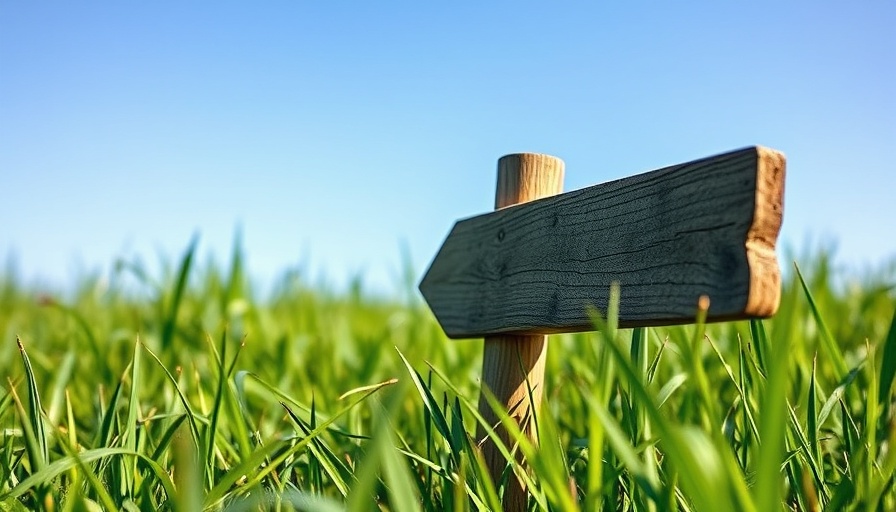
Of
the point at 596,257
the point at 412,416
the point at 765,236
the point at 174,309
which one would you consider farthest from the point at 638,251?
the point at 174,309

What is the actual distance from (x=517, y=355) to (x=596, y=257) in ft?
0.97

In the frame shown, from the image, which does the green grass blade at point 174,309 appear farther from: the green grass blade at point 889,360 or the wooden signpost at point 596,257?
the green grass blade at point 889,360

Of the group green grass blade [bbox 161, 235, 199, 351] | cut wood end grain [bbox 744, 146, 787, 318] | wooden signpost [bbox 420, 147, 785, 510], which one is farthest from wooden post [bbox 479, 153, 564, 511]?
green grass blade [bbox 161, 235, 199, 351]

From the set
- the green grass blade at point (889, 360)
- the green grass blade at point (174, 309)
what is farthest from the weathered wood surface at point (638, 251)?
the green grass blade at point (174, 309)

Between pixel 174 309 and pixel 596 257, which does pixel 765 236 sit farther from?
pixel 174 309

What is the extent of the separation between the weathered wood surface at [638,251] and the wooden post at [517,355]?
0.04 meters

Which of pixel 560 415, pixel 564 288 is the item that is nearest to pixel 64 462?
pixel 564 288

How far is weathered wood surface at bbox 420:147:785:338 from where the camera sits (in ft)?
3.04

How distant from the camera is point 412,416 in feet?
6.42

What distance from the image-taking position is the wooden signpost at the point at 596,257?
0.93m

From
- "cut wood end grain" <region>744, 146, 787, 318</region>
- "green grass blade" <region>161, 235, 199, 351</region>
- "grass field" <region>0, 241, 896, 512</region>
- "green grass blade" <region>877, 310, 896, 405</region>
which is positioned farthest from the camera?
"green grass blade" <region>161, 235, 199, 351</region>

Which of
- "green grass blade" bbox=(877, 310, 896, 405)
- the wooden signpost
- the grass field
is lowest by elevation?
the grass field

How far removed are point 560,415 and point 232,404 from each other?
82 cm

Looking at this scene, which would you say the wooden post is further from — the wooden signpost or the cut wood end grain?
the cut wood end grain
